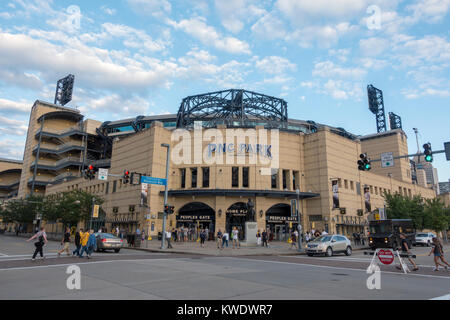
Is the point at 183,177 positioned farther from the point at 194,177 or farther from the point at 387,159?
the point at 387,159

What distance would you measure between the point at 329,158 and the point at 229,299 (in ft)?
132

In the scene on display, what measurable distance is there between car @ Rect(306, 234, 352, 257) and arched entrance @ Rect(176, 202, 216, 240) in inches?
764

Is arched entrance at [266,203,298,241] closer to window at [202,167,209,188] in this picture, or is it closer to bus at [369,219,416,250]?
window at [202,167,209,188]

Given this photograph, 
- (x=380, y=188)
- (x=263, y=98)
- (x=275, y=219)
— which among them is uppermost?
(x=263, y=98)

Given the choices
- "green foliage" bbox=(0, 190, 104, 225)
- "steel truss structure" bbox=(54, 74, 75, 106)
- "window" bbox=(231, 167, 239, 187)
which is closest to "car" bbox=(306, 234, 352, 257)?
"window" bbox=(231, 167, 239, 187)

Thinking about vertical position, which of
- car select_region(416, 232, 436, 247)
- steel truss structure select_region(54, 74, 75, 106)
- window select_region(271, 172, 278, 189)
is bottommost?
car select_region(416, 232, 436, 247)

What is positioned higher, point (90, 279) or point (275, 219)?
point (275, 219)
